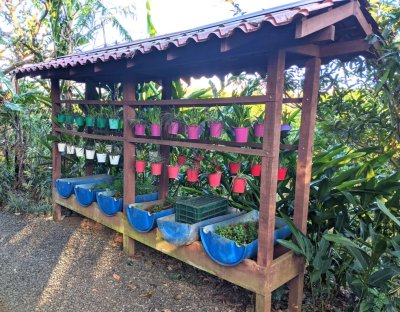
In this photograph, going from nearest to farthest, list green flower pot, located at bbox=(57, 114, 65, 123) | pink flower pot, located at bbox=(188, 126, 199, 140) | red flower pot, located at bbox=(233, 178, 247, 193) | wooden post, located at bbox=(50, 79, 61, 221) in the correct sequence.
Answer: red flower pot, located at bbox=(233, 178, 247, 193) < pink flower pot, located at bbox=(188, 126, 199, 140) < green flower pot, located at bbox=(57, 114, 65, 123) < wooden post, located at bbox=(50, 79, 61, 221)

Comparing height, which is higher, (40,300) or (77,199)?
(77,199)

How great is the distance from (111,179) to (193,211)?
6.17 feet

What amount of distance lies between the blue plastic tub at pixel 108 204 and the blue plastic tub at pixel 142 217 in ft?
0.64

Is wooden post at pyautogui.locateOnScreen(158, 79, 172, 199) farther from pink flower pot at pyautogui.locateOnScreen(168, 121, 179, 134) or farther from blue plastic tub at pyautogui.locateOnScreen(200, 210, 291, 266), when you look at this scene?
blue plastic tub at pyautogui.locateOnScreen(200, 210, 291, 266)

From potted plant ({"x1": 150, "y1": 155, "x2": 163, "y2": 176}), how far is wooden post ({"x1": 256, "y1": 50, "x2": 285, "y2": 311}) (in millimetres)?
1407

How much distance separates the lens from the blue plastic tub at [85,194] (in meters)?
3.80

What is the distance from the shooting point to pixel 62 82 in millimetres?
5453

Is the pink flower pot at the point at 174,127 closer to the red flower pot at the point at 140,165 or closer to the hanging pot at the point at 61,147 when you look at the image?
the red flower pot at the point at 140,165

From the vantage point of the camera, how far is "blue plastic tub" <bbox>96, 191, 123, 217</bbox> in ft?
11.4

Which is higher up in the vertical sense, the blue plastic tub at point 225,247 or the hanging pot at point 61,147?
the hanging pot at point 61,147

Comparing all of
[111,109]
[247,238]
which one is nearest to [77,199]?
[111,109]

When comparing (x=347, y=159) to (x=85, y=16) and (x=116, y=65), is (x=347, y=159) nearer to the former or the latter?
(x=116, y=65)

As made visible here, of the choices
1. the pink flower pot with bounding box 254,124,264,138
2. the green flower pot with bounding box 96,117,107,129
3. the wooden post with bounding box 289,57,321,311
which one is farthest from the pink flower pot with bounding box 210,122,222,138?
the green flower pot with bounding box 96,117,107,129

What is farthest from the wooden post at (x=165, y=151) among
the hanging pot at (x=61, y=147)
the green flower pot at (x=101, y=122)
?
the hanging pot at (x=61, y=147)
